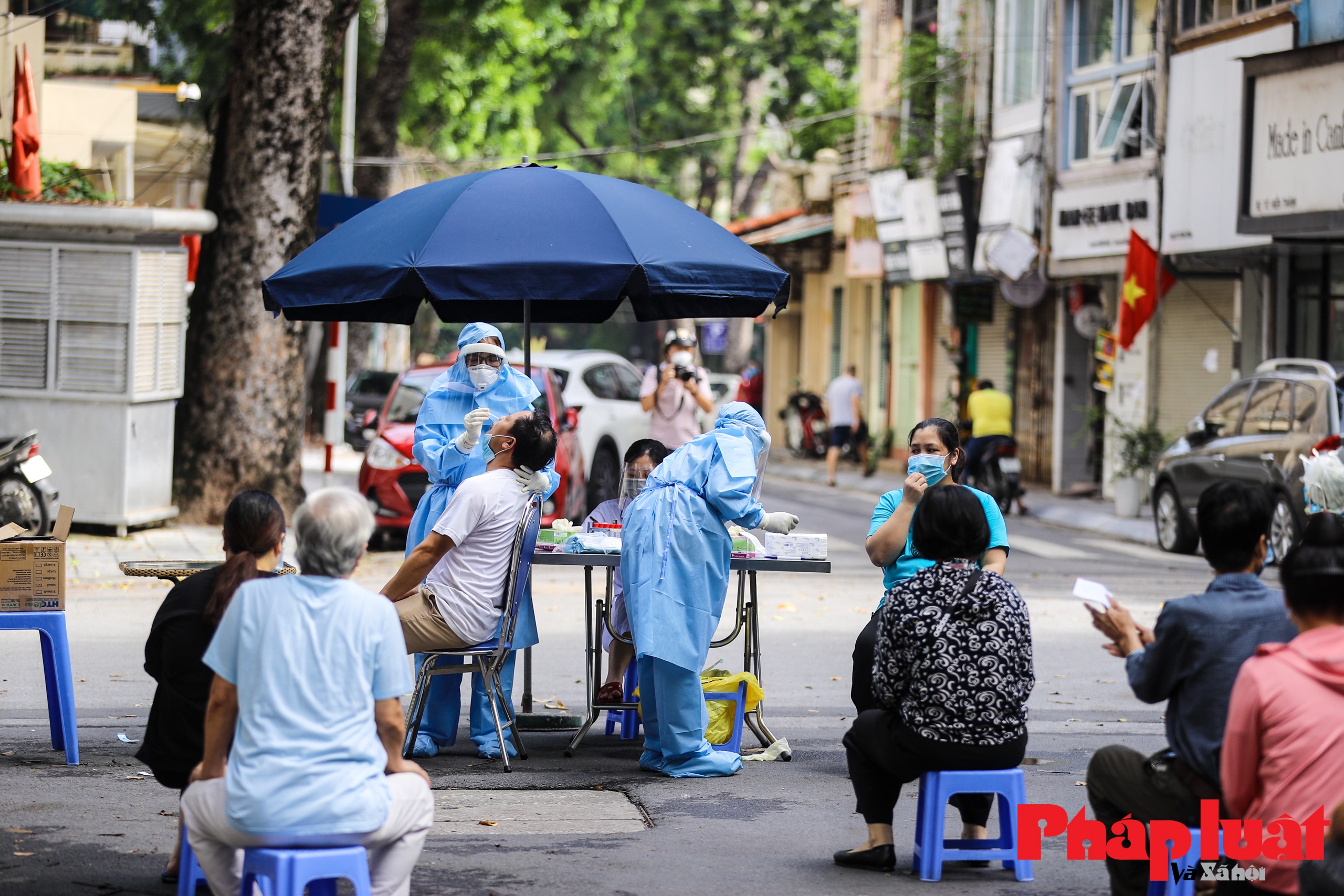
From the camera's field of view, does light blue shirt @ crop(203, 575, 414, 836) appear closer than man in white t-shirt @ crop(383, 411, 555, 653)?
Yes

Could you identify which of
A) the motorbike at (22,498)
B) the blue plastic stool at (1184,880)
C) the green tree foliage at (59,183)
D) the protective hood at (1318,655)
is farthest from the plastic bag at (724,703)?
the green tree foliage at (59,183)

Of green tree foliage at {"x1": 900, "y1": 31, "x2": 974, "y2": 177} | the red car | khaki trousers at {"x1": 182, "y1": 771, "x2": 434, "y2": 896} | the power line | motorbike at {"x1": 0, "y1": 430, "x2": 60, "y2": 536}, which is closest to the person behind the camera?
khaki trousers at {"x1": 182, "y1": 771, "x2": 434, "y2": 896}

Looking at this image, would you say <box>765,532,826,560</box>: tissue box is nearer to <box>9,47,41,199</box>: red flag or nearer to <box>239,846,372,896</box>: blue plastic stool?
<box>239,846,372,896</box>: blue plastic stool

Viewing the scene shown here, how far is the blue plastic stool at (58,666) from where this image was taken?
6605 millimetres

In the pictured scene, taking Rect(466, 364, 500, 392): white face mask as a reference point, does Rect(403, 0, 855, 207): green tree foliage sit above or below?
above

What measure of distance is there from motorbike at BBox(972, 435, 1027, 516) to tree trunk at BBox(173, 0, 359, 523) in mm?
9100

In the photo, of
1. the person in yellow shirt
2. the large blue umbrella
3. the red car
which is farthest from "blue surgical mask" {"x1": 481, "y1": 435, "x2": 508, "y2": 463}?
the person in yellow shirt

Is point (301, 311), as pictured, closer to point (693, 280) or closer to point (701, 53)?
point (693, 280)

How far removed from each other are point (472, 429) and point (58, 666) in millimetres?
1999

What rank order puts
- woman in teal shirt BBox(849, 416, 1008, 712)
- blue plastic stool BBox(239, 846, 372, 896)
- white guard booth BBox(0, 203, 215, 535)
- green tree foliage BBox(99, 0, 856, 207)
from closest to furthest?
blue plastic stool BBox(239, 846, 372, 896), woman in teal shirt BBox(849, 416, 1008, 712), white guard booth BBox(0, 203, 215, 535), green tree foliage BBox(99, 0, 856, 207)

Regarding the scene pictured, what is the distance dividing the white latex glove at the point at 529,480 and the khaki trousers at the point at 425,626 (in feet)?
1.90

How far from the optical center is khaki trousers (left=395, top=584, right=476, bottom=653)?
261 inches

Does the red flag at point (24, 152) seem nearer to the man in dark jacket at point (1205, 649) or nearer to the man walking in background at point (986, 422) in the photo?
the man walking in background at point (986, 422)

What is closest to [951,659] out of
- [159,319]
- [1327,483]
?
[1327,483]
